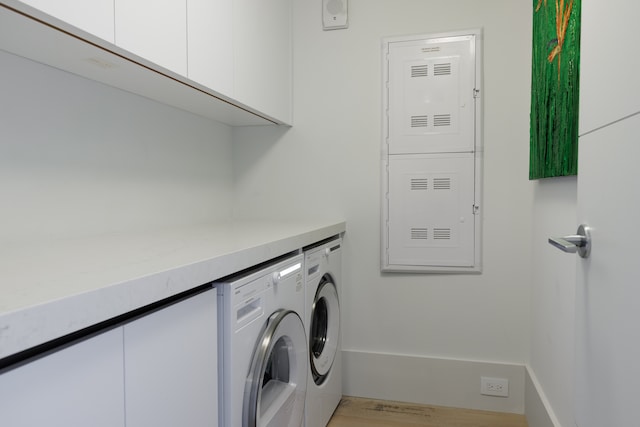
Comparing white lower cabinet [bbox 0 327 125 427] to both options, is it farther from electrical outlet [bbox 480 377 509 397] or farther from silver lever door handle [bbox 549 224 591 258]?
electrical outlet [bbox 480 377 509 397]

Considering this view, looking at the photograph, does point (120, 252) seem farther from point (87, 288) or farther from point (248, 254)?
point (87, 288)

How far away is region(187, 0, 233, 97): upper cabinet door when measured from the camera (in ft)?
4.90

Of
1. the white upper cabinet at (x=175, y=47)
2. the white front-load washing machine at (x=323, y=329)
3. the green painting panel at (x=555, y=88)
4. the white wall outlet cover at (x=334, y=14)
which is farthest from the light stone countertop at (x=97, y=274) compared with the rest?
the white wall outlet cover at (x=334, y=14)

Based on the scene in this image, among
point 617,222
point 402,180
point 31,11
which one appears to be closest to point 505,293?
point 402,180

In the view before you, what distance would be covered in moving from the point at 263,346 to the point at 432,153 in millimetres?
1534

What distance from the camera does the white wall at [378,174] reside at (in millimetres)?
2252

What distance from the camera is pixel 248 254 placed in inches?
46.9

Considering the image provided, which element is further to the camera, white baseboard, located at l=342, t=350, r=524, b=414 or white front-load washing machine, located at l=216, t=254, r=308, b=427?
white baseboard, located at l=342, t=350, r=524, b=414

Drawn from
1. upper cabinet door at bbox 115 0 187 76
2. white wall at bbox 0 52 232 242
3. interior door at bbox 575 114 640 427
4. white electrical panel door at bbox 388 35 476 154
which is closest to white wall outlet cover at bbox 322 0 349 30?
white electrical panel door at bbox 388 35 476 154

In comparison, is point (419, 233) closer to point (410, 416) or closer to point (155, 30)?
point (410, 416)

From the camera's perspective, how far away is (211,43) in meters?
1.62

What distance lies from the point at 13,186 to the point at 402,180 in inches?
70.2

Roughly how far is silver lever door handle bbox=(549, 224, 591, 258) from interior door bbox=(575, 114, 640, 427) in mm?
15

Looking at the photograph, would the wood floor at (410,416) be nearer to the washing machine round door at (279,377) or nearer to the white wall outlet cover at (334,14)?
the washing machine round door at (279,377)
